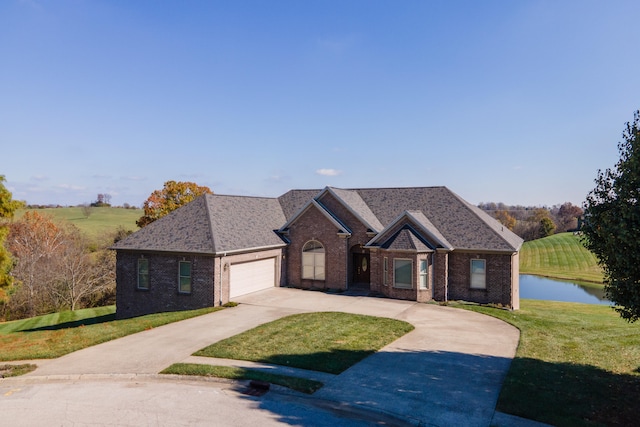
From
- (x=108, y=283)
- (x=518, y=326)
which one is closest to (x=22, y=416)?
(x=518, y=326)

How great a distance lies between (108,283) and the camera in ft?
138

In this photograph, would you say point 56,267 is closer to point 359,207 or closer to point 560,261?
point 359,207

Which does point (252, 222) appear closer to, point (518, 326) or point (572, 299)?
point (518, 326)

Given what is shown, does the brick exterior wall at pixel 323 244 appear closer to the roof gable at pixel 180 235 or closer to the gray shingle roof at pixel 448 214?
the gray shingle roof at pixel 448 214

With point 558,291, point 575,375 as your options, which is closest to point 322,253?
point 575,375

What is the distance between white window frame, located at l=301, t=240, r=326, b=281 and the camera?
1129 inches

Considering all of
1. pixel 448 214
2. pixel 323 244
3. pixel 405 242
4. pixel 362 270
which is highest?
pixel 448 214

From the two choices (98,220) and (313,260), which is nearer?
(313,260)

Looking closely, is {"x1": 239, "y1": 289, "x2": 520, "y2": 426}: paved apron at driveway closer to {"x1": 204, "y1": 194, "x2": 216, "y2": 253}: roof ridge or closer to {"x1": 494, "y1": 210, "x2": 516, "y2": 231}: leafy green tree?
{"x1": 204, "y1": 194, "x2": 216, "y2": 253}: roof ridge

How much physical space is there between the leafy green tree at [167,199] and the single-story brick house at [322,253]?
66.1 feet

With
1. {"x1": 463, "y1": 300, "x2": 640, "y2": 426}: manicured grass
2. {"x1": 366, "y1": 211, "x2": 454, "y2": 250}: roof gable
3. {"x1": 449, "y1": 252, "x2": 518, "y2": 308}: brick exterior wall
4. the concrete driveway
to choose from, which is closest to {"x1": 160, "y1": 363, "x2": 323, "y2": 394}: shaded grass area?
the concrete driveway

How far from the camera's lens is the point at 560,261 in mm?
71250

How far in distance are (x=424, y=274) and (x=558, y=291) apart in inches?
1498

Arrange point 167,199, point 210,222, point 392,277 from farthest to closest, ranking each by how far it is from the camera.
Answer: point 167,199 < point 392,277 < point 210,222
